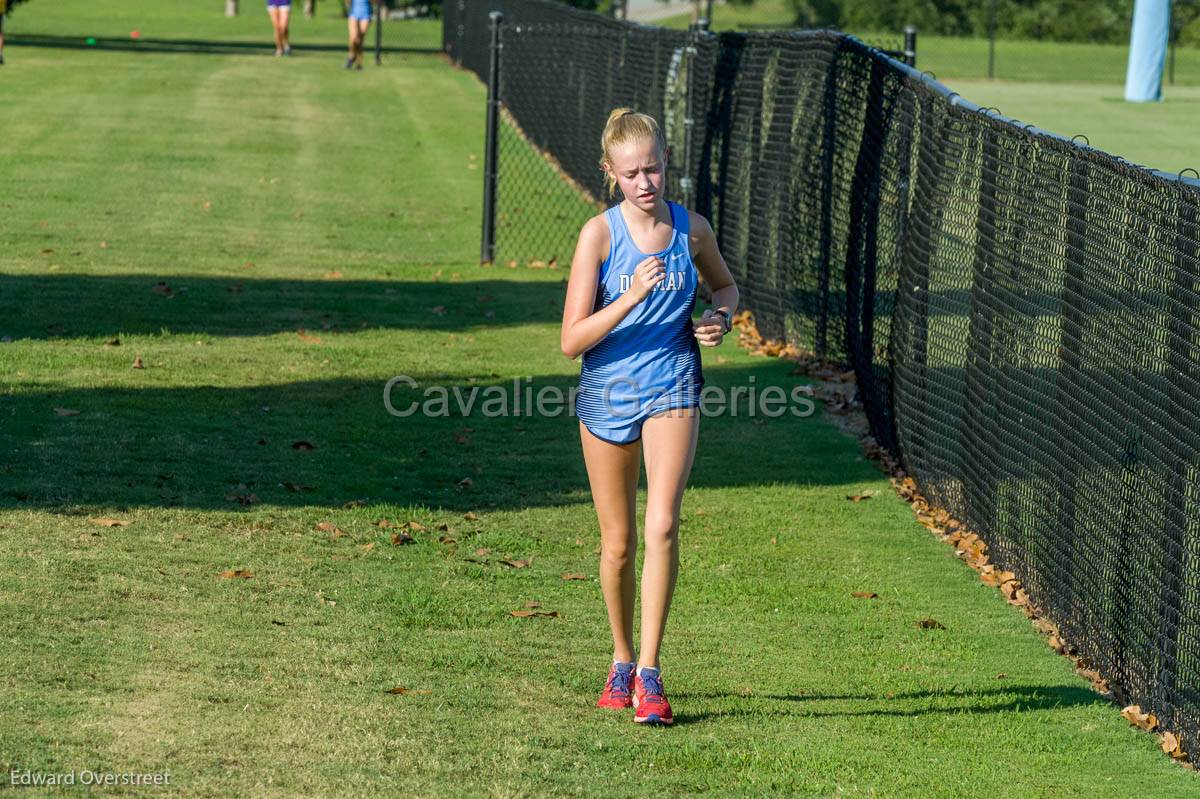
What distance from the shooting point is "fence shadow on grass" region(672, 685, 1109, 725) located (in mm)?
5805

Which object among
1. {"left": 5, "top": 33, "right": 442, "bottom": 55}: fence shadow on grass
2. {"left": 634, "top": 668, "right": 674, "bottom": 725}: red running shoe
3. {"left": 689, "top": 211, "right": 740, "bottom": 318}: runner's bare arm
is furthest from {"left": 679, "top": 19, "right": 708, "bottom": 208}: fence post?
{"left": 5, "top": 33, "right": 442, "bottom": 55}: fence shadow on grass

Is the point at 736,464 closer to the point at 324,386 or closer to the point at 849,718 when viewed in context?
the point at 324,386

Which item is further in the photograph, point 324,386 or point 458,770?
point 324,386

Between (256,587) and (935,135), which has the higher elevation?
(935,135)

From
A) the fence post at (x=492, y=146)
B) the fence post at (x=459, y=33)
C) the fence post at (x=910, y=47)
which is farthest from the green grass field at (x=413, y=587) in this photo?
the fence post at (x=459, y=33)

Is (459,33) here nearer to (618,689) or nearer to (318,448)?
(318,448)

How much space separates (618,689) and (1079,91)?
3277 centimetres

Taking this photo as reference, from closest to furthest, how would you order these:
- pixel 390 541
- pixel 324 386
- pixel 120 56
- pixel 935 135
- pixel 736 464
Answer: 1. pixel 390 541
2. pixel 935 135
3. pixel 736 464
4. pixel 324 386
5. pixel 120 56

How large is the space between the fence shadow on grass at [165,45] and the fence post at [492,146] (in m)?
25.3

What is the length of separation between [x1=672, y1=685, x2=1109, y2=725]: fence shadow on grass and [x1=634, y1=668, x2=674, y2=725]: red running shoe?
5.4 inches

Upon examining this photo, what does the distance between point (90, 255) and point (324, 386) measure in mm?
4993

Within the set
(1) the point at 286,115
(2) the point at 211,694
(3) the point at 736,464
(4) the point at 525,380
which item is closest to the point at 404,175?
(1) the point at 286,115

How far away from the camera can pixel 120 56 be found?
120ft

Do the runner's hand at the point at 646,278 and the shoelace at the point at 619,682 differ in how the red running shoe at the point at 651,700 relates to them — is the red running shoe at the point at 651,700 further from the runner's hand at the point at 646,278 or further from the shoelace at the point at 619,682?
the runner's hand at the point at 646,278
